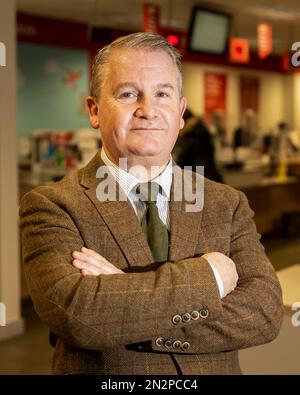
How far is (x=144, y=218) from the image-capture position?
149 cm

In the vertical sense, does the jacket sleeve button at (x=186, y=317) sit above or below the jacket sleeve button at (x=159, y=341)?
above

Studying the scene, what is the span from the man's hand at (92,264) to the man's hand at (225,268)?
0.21m

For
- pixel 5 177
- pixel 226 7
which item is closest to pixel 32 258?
pixel 5 177

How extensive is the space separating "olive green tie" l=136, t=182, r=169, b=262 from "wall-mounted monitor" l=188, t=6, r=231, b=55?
242 inches

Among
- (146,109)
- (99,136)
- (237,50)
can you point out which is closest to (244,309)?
(146,109)

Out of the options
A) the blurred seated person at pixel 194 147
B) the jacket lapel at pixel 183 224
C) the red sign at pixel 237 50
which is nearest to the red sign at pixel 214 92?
the red sign at pixel 237 50

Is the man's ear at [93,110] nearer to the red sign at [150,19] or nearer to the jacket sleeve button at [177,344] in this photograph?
the jacket sleeve button at [177,344]

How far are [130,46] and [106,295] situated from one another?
552mm

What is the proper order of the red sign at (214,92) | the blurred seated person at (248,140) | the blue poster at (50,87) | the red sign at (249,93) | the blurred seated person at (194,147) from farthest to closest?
the red sign at (249,93) < the red sign at (214,92) < the blue poster at (50,87) < the blurred seated person at (248,140) < the blurred seated person at (194,147)

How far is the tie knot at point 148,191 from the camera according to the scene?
1482mm

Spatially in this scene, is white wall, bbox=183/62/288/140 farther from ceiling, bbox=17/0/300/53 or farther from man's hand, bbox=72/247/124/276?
man's hand, bbox=72/247/124/276

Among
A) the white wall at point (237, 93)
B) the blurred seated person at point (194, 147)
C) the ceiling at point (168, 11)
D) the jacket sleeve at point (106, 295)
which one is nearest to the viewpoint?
the jacket sleeve at point (106, 295)

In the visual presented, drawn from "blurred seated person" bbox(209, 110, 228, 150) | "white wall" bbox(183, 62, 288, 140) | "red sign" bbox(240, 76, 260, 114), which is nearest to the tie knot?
"blurred seated person" bbox(209, 110, 228, 150)
